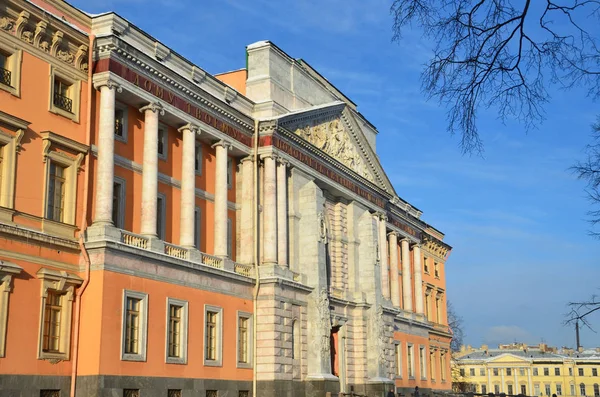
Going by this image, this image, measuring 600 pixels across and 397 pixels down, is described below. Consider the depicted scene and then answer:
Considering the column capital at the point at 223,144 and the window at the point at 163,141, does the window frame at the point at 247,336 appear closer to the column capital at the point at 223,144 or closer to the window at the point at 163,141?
the column capital at the point at 223,144

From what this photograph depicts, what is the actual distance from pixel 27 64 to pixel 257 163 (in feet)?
42.1

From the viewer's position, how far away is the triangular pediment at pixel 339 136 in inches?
1497

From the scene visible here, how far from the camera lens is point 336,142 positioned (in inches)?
1633

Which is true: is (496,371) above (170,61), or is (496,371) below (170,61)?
below

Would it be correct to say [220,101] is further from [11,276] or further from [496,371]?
[496,371]

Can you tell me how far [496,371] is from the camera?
137 meters

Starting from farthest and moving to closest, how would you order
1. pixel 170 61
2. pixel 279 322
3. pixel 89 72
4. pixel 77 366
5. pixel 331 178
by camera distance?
pixel 331 178
pixel 279 322
pixel 170 61
pixel 89 72
pixel 77 366

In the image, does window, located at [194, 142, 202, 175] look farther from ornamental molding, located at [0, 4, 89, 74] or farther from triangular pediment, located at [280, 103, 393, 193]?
ornamental molding, located at [0, 4, 89, 74]

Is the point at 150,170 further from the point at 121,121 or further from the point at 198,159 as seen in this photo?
the point at 198,159

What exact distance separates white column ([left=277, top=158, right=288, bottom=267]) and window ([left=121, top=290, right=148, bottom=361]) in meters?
9.21

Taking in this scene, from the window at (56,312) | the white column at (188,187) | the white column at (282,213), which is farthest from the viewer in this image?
the white column at (282,213)

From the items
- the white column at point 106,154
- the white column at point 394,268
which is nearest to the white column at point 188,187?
the white column at point 106,154

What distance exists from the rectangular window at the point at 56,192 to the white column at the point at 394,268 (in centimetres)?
2888

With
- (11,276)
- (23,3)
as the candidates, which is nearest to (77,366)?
(11,276)
